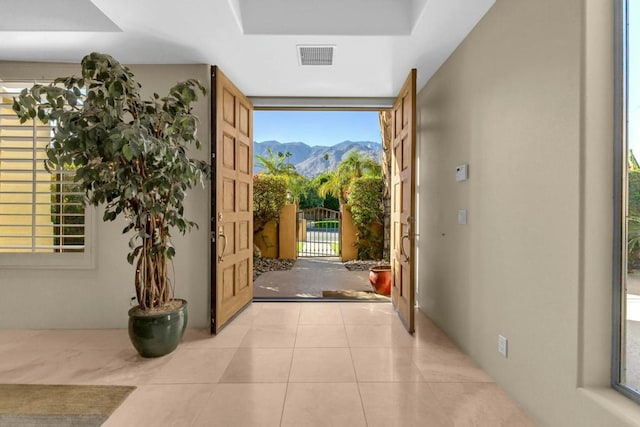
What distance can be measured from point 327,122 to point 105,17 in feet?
93.8

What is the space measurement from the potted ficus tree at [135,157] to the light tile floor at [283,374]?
388 millimetres

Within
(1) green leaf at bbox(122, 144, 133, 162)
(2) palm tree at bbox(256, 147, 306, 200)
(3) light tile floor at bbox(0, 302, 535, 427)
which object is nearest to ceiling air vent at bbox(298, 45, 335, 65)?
(1) green leaf at bbox(122, 144, 133, 162)

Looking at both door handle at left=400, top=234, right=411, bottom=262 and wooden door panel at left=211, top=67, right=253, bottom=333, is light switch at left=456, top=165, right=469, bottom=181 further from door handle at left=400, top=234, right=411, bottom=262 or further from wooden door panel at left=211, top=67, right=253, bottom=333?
wooden door panel at left=211, top=67, right=253, bottom=333

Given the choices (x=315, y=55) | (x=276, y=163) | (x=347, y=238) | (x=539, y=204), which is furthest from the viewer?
(x=276, y=163)

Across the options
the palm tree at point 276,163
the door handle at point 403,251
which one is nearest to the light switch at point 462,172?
the door handle at point 403,251

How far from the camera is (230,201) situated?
344 cm

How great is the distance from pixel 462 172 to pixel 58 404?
10.8 ft

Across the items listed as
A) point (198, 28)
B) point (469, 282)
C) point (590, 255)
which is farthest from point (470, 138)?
point (198, 28)

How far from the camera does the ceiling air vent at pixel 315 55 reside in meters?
2.88

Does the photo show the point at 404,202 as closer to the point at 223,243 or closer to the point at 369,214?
the point at 223,243

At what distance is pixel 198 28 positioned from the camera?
8.61 feet

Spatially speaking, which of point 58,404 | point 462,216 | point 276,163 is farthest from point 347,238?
point 58,404

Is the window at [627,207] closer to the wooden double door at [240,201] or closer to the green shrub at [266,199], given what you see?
the wooden double door at [240,201]

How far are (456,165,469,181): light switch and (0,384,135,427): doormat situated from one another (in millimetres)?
2907
